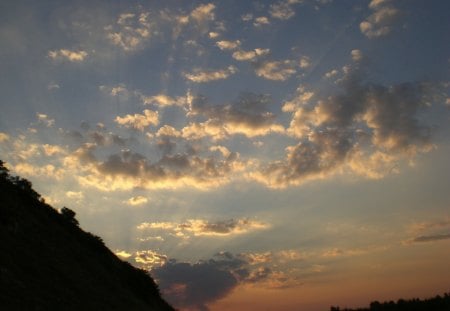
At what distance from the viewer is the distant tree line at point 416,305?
25953 millimetres

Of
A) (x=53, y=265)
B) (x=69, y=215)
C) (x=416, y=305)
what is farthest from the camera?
(x=69, y=215)

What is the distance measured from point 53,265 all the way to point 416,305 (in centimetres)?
2439

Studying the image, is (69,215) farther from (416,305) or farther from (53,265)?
(416,305)

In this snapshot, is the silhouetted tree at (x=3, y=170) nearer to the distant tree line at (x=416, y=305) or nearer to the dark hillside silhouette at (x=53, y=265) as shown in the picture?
the dark hillside silhouette at (x=53, y=265)

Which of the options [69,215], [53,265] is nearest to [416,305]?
[53,265]

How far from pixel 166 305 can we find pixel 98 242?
1171 centimetres

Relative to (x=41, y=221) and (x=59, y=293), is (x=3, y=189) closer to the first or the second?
(x=41, y=221)

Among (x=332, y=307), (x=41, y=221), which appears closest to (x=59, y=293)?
Answer: (x=41, y=221)

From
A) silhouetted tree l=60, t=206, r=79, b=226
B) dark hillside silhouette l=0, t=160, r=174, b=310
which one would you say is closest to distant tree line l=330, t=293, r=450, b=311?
dark hillside silhouette l=0, t=160, r=174, b=310

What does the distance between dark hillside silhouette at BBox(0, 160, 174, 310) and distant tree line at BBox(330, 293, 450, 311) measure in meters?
18.4

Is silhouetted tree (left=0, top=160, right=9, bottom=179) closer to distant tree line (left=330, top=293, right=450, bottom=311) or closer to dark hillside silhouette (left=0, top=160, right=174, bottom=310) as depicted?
dark hillside silhouette (left=0, top=160, right=174, bottom=310)

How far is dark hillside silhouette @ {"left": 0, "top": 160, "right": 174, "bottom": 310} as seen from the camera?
2581 cm

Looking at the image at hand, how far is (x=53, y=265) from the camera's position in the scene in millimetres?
32594

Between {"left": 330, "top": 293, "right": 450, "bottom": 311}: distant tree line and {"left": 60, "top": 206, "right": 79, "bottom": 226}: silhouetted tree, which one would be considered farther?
{"left": 60, "top": 206, "right": 79, "bottom": 226}: silhouetted tree
